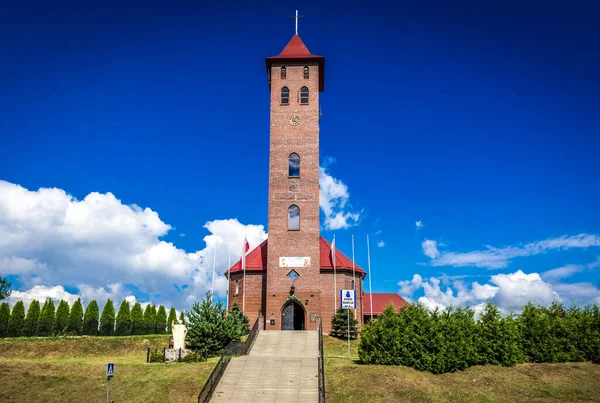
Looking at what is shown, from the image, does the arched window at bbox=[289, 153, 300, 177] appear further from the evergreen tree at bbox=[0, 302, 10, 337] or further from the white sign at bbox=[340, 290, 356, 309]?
the evergreen tree at bbox=[0, 302, 10, 337]

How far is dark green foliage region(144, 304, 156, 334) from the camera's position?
43.7m

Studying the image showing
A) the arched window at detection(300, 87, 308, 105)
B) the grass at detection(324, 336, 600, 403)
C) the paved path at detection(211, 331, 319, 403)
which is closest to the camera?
the grass at detection(324, 336, 600, 403)

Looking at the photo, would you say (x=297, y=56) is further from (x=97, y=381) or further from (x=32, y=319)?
(x=32, y=319)

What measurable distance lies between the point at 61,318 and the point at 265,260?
64.0 feet

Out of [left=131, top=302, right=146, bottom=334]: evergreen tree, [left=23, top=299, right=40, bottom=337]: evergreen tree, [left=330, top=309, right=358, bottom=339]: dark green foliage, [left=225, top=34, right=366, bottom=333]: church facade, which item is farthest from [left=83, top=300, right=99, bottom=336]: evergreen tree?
[left=330, top=309, right=358, bottom=339]: dark green foliage

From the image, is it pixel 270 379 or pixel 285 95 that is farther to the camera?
pixel 285 95

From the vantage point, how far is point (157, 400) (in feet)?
59.5

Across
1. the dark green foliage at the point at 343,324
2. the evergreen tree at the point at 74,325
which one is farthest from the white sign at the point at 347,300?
the evergreen tree at the point at 74,325

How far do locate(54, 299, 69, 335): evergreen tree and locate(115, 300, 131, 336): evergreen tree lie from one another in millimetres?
4155

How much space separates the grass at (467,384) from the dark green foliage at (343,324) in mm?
10063

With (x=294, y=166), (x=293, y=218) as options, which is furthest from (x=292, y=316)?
(x=294, y=166)

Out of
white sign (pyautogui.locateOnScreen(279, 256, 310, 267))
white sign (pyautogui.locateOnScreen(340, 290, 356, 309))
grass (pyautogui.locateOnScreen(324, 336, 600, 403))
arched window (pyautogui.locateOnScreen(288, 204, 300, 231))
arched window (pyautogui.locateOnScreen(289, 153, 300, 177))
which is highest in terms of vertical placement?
arched window (pyautogui.locateOnScreen(289, 153, 300, 177))

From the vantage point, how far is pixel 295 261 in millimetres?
33156

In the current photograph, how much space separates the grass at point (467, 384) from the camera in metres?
17.3
